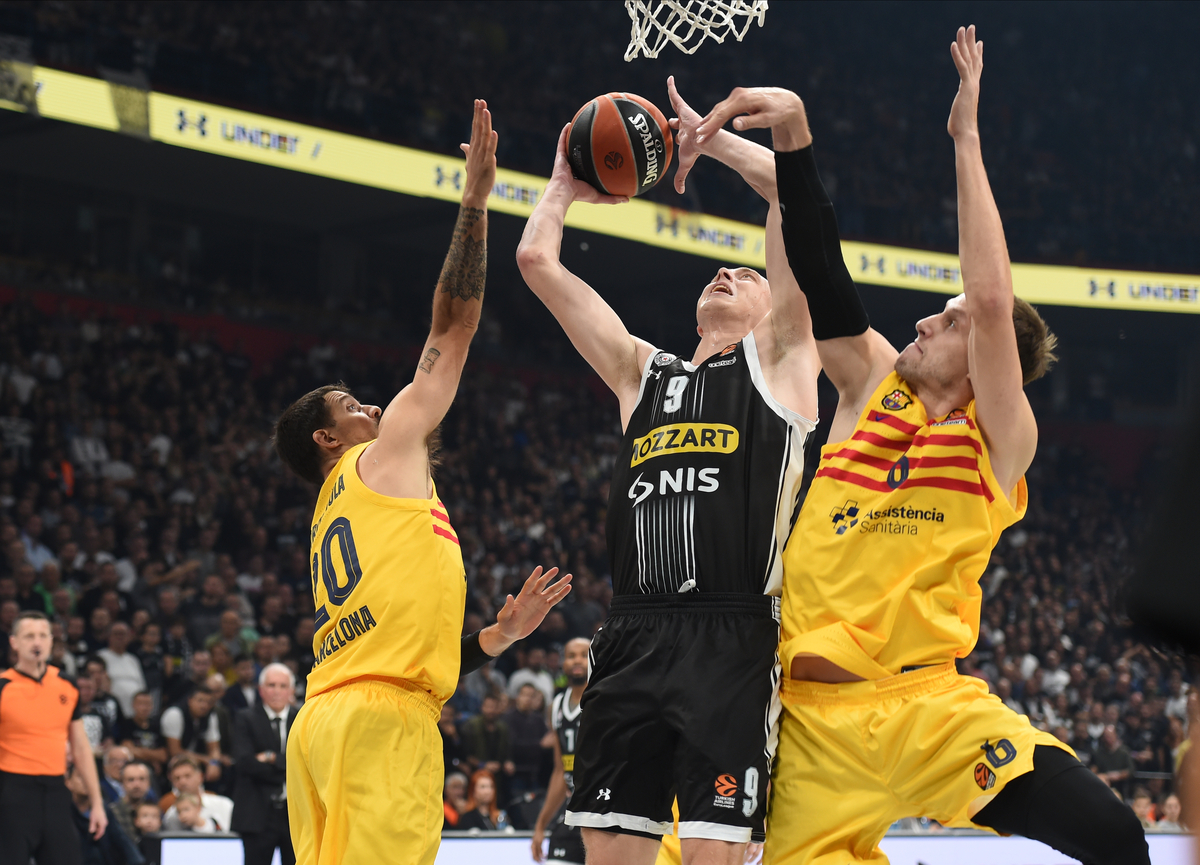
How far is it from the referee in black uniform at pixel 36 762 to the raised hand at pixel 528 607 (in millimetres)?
4556

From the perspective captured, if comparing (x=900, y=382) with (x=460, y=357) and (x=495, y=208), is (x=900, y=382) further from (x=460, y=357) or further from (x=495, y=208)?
(x=495, y=208)

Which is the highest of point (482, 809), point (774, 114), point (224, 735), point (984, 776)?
point (774, 114)

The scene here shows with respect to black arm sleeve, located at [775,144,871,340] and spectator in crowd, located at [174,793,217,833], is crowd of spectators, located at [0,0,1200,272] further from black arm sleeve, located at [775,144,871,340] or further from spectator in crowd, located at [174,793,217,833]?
black arm sleeve, located at [775,144,871,340]

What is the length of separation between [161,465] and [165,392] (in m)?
1.24

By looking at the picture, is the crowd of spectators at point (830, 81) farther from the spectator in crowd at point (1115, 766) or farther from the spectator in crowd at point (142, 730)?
the spectator in crowd at point (1115, 766)

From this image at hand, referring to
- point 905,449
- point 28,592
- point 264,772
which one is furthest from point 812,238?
point 28,592

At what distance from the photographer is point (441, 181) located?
16.0 meters

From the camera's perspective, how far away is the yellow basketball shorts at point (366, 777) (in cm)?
362

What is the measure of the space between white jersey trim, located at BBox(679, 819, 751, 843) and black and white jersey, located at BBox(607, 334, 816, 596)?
642 mm

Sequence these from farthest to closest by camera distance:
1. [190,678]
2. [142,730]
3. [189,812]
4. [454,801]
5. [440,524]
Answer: [190,678] → [454,801] → [142,730] → [189,812] → [440,524]

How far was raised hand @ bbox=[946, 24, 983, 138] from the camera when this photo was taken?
10.5 ft

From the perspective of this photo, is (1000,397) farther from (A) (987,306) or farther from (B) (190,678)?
(B) (190,678)

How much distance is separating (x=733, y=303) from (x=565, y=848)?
15.0 feet

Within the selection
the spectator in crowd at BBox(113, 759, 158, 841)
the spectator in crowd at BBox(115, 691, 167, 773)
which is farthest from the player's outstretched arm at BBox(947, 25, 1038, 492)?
the spectator in crowd at BBox(115, 691, 167, 773)
